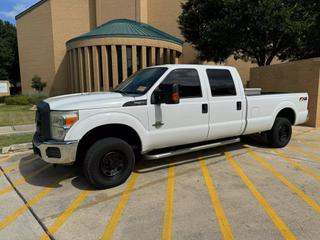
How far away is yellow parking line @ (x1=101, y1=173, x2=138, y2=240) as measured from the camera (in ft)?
10.6

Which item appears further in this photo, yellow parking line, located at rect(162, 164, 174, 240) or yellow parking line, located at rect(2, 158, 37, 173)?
yellow parking line, located at rect(2, 158, 37, 173)

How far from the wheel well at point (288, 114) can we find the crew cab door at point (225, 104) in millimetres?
1811

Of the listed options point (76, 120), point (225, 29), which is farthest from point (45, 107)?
point (225, 29)

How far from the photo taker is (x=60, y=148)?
406 cm

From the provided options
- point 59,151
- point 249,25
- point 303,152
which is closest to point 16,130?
point 59,151

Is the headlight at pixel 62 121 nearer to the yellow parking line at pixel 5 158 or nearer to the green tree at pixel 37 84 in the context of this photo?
the yellow parking line at pixel 5 158

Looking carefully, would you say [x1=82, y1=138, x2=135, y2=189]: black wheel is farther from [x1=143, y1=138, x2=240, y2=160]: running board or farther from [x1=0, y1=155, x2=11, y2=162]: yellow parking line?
[x1=0, y1=155, x2=11, y2=162]: yellow parking line

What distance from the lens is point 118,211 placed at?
3.74 meters

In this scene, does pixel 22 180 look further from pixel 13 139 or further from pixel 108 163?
pixel 13 139

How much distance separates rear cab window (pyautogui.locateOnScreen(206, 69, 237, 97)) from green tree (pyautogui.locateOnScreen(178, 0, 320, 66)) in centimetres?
798

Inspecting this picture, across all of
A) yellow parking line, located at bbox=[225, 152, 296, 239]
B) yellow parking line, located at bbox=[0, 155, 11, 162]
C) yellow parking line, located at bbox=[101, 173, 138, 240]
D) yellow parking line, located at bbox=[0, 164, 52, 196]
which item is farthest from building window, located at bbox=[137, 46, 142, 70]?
yellow parking line, located at bbox=[101, 173, 138, 240]

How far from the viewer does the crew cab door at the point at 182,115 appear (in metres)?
4.79

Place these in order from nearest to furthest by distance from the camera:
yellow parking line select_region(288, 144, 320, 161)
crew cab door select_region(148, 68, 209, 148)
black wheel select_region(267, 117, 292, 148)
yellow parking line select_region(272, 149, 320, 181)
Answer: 1. crew cab door select_region(148, 68, 209, 148)
2. yellow parking line select_region(272, 149, 320, 181)
3. yellow parking line select_region(288, 144, 320, 161)
4. black wheel select_region(267, 117, 292, 148)

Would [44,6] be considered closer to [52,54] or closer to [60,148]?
[52,54]
